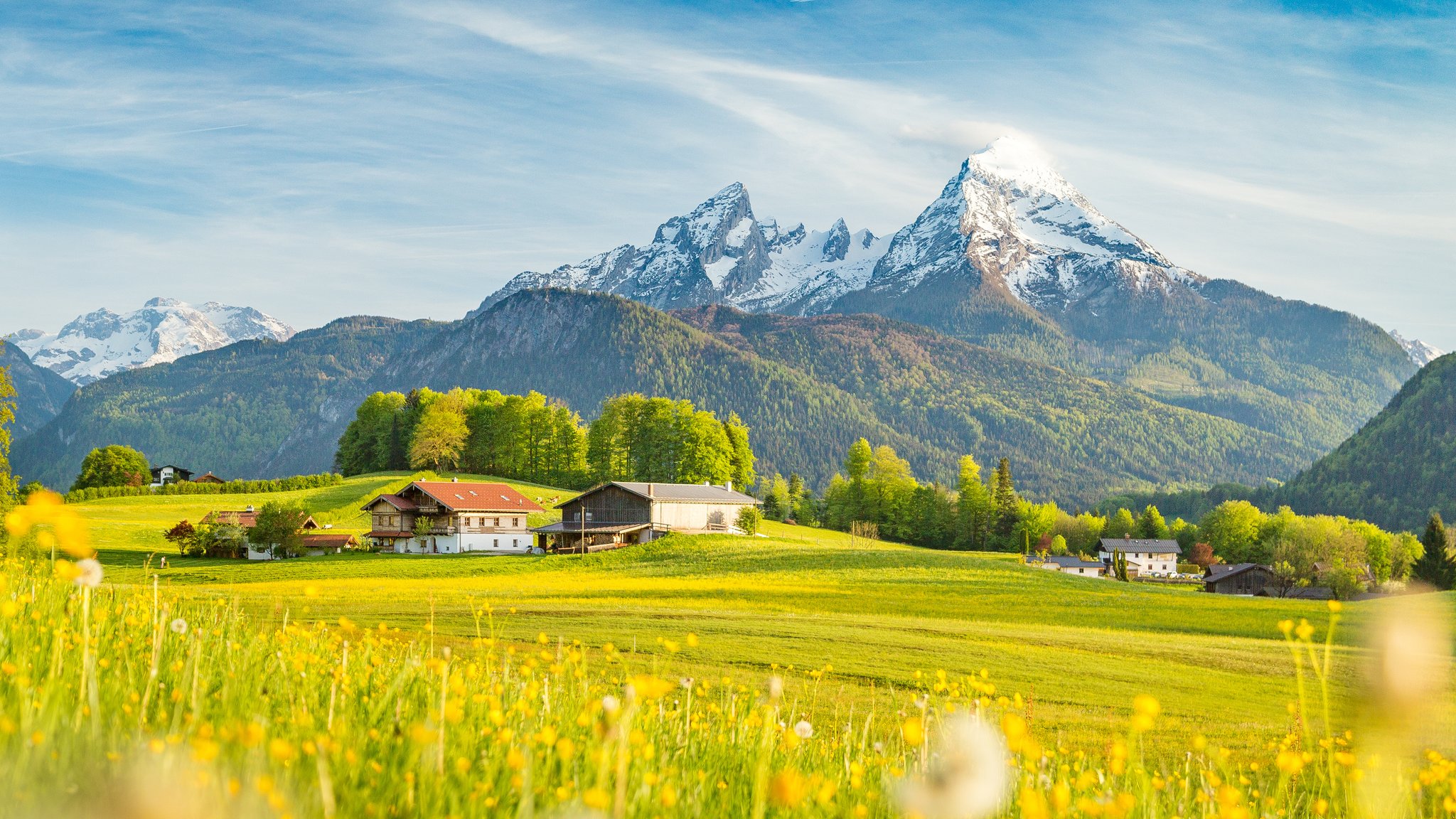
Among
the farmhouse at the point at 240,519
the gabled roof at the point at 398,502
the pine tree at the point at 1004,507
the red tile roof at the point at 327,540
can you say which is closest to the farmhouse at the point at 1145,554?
the pine tree at the point at 1004,507

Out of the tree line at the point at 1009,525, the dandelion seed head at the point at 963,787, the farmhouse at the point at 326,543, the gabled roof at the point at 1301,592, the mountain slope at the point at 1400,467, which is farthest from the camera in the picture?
the mountain slope at the point at 1400,467

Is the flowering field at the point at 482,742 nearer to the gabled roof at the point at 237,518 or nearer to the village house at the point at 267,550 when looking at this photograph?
the village house at the point at 267,550

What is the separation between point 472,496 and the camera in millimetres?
84312

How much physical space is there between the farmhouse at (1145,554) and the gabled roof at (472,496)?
8961 cm

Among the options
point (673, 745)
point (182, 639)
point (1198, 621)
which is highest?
point (182, 639)

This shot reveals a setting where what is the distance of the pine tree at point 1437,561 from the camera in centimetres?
8356

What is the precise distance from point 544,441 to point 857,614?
84.4 meters

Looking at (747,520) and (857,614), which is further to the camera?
(747,520)

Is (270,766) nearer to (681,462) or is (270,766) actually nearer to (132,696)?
(132,696)

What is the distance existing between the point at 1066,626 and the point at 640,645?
1755 cm

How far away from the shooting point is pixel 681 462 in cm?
10188

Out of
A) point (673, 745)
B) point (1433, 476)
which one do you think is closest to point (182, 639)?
point (673, 745)

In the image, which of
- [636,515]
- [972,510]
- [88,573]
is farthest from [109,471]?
[88,573]

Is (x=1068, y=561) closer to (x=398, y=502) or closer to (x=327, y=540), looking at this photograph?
(x=398, y=502)
